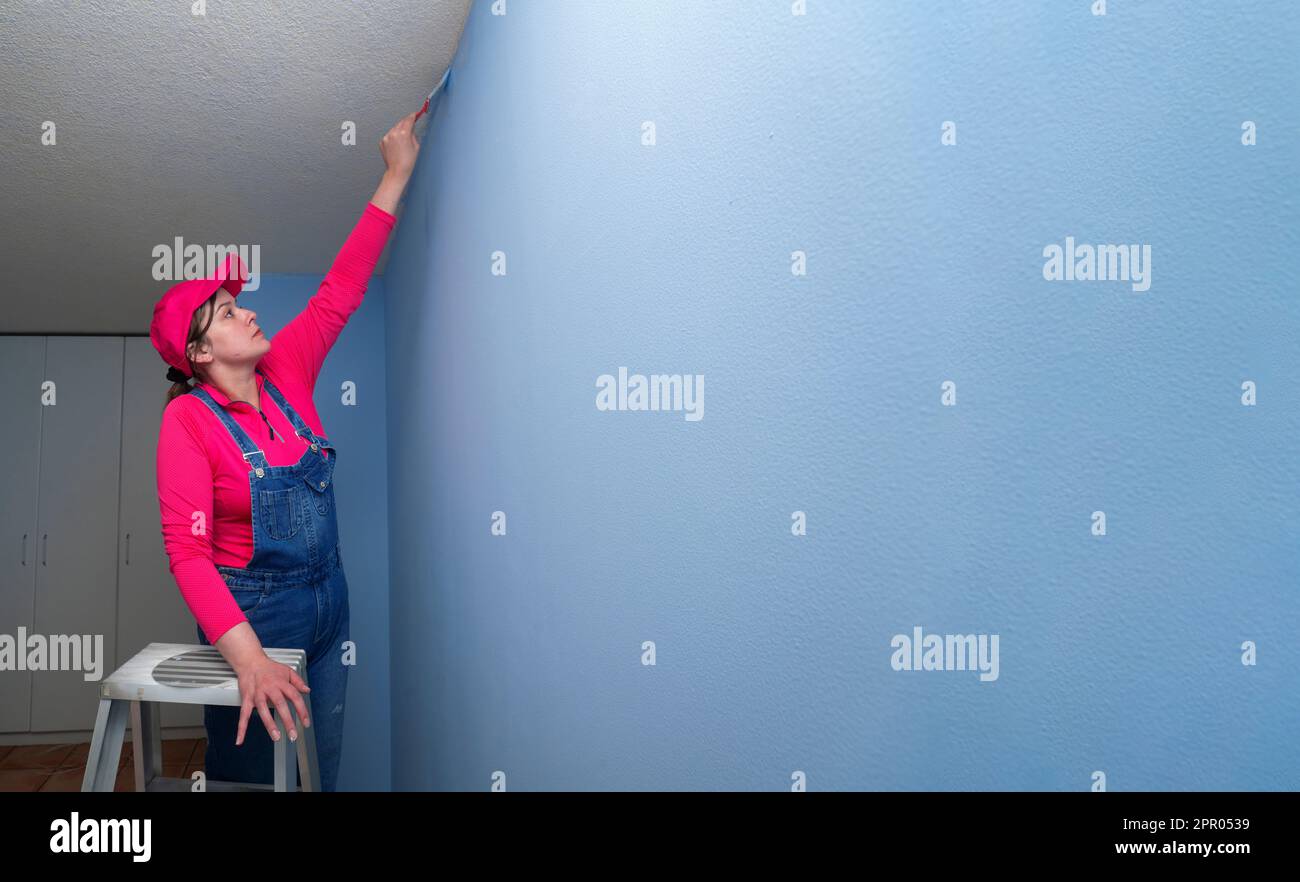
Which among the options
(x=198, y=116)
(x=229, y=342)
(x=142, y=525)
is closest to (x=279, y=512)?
(x=229, y=342)

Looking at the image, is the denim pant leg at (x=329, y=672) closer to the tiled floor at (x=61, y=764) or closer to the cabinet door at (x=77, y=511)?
the tiled floor at (x=61, y=764)

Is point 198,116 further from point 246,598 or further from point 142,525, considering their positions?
point 142,525

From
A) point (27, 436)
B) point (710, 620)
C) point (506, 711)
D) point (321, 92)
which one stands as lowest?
point (506, 711)

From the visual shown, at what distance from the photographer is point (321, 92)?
2012mm

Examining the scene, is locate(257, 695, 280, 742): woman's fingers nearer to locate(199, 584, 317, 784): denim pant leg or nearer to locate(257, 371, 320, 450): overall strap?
locate(199, 584, 317, 784): denim pant leg

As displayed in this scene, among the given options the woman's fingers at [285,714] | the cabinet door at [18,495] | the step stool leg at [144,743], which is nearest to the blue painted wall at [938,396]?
the woman's fingers at [285,714]

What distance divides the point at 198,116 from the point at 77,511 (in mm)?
3344

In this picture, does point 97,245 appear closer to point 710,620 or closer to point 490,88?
point 490,88

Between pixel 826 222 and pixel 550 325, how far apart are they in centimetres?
61

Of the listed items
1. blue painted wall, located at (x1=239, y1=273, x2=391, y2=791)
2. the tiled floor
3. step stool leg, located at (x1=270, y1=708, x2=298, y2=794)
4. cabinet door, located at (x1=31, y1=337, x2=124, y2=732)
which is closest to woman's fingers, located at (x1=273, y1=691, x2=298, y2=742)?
step stool leg, located at (x1=270, y1=708, x2=298, y2=794)

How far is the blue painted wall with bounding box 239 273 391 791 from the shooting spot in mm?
3457

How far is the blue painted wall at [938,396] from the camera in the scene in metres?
0.50

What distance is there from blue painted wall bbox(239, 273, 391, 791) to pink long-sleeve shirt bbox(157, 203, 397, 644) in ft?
4.77
